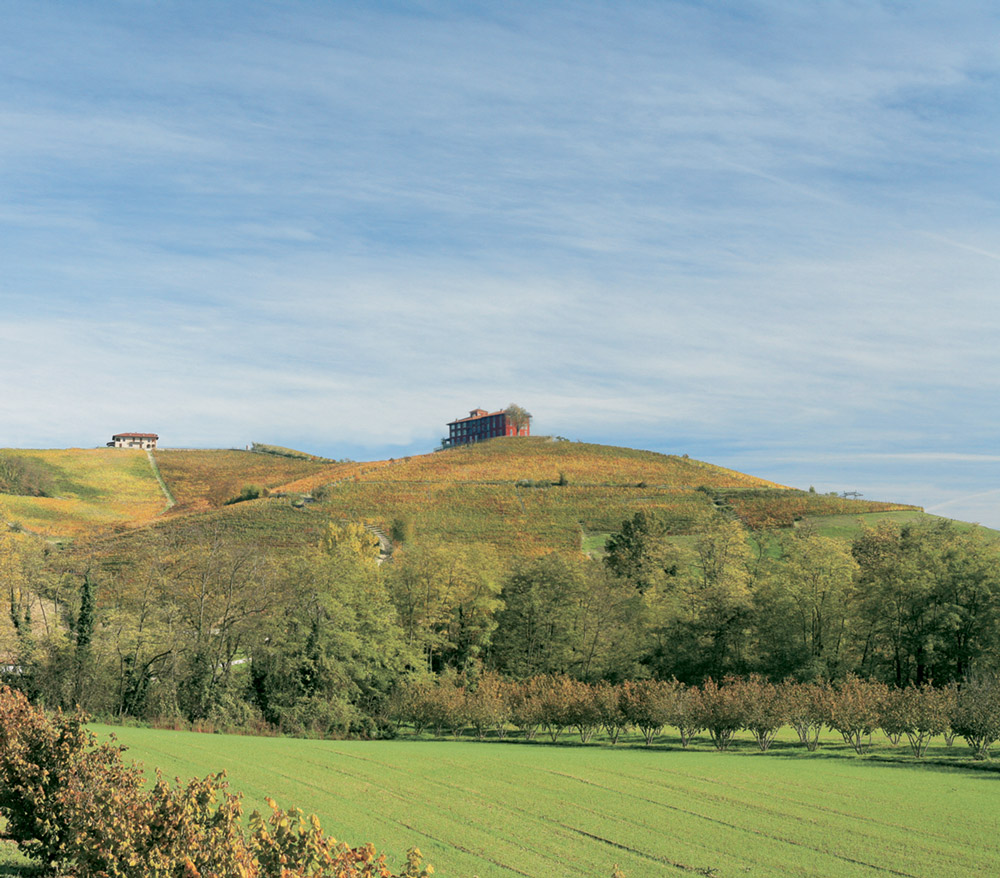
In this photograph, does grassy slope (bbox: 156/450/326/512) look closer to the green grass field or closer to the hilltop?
the hilltop

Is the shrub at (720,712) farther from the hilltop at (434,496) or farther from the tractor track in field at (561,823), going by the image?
the hilltop at (434,496)

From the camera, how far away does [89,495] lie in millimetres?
150250

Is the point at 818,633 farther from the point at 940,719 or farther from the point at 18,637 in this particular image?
the point at 18,637

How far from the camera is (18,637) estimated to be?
170 ft

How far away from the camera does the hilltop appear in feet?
376

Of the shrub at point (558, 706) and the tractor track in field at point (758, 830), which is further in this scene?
the shrub at point (558, 706)

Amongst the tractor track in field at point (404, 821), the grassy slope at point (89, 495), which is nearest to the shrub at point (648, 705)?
the tractor track in field at point (404, 821)

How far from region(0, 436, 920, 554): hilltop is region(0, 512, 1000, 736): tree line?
24650 millimetres

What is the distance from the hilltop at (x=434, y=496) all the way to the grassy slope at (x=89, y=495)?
34 cm

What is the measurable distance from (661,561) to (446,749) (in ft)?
137

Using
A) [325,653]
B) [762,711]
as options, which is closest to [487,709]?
[325,653]

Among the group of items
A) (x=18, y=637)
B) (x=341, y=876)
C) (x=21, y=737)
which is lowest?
(x=18, y=637)

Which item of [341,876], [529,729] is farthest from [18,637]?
[341,876]

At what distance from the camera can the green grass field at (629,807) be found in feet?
64.3
